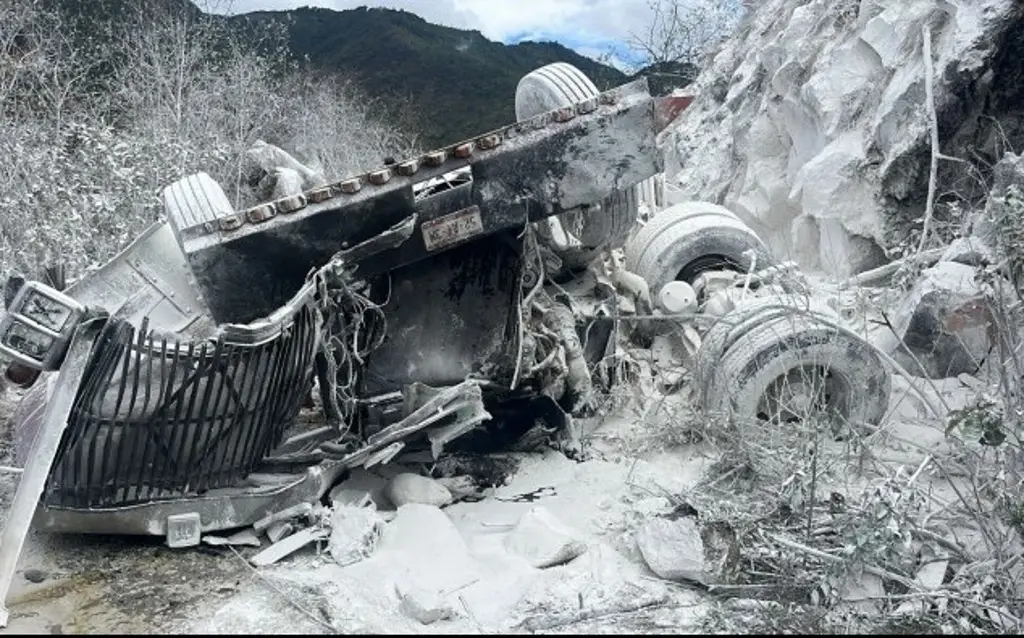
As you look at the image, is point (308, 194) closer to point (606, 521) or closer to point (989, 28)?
point (606, 521)

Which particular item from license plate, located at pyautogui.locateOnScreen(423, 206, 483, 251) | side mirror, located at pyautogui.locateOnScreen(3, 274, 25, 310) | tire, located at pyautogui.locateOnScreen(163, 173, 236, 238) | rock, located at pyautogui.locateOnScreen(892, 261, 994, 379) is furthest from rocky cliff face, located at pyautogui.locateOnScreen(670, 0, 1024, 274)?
side mirror, located at pyautogui.locateOnScreen(3, 274, 25, 310)

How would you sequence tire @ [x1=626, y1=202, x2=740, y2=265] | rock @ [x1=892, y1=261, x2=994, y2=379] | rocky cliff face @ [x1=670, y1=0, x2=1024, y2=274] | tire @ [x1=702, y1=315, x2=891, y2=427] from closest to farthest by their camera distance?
tire @ [x1=702, y1=315, x2=891, y2=427] < rock @ [x1=892, y1=261, x2=994, y2=379] < tire @ [x1=626, y1=202, x2=740, y2=265] < rocky cliff face @ [x1=670, y1=0, x2=1024, y2=274]

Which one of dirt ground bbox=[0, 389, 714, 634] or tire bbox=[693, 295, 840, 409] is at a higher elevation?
tire bbox=[693, 295, 840, 409]

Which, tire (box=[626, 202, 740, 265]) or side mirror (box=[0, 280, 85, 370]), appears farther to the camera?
tire (box=[626, 202, 740, 265])

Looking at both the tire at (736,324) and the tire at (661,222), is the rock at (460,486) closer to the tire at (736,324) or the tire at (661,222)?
the tire at (736,324)

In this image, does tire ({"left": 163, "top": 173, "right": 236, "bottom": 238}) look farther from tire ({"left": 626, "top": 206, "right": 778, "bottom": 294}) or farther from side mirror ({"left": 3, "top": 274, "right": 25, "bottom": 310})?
tire ({"left": 626, "top": 206, "right": 778, "bottom": 294})

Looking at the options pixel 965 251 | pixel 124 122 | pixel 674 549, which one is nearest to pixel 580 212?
pixel 674 549

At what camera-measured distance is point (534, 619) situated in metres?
3.28

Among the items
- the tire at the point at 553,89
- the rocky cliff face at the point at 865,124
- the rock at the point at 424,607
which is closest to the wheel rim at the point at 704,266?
the rocky cliff face at the point at 865,124

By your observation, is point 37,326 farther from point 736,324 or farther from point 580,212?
point 736,324

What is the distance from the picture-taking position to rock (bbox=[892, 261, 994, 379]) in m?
5.14

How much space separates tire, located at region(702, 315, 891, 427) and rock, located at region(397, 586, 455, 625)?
1880mm

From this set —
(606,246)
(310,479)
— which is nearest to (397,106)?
(606,246)

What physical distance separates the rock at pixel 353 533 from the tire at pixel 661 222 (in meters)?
3.23
